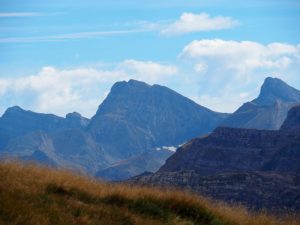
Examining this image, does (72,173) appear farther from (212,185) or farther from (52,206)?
(212,185)

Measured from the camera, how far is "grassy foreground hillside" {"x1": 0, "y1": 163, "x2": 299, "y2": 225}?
415 inches

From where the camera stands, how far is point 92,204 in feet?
40.0

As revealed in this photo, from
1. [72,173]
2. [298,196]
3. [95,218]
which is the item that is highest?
[72,173]

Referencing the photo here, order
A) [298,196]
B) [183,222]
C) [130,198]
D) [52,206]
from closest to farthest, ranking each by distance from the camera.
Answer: [52,206]
[183,222]
[130,198]
[298,196]

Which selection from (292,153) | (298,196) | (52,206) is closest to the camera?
(52,206)

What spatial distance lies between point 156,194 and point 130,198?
0.88 meters

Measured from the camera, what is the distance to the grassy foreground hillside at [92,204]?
10.5 meters

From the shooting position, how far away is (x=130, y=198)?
13.2 metres

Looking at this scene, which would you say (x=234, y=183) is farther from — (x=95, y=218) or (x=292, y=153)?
(x=95, y=218)

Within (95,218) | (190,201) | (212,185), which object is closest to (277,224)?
(190,201)

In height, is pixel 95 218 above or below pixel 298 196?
above

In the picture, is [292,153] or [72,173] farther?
[292,153]

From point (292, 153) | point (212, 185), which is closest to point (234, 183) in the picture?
point (212, 185)

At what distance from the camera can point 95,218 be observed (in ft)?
36.8
